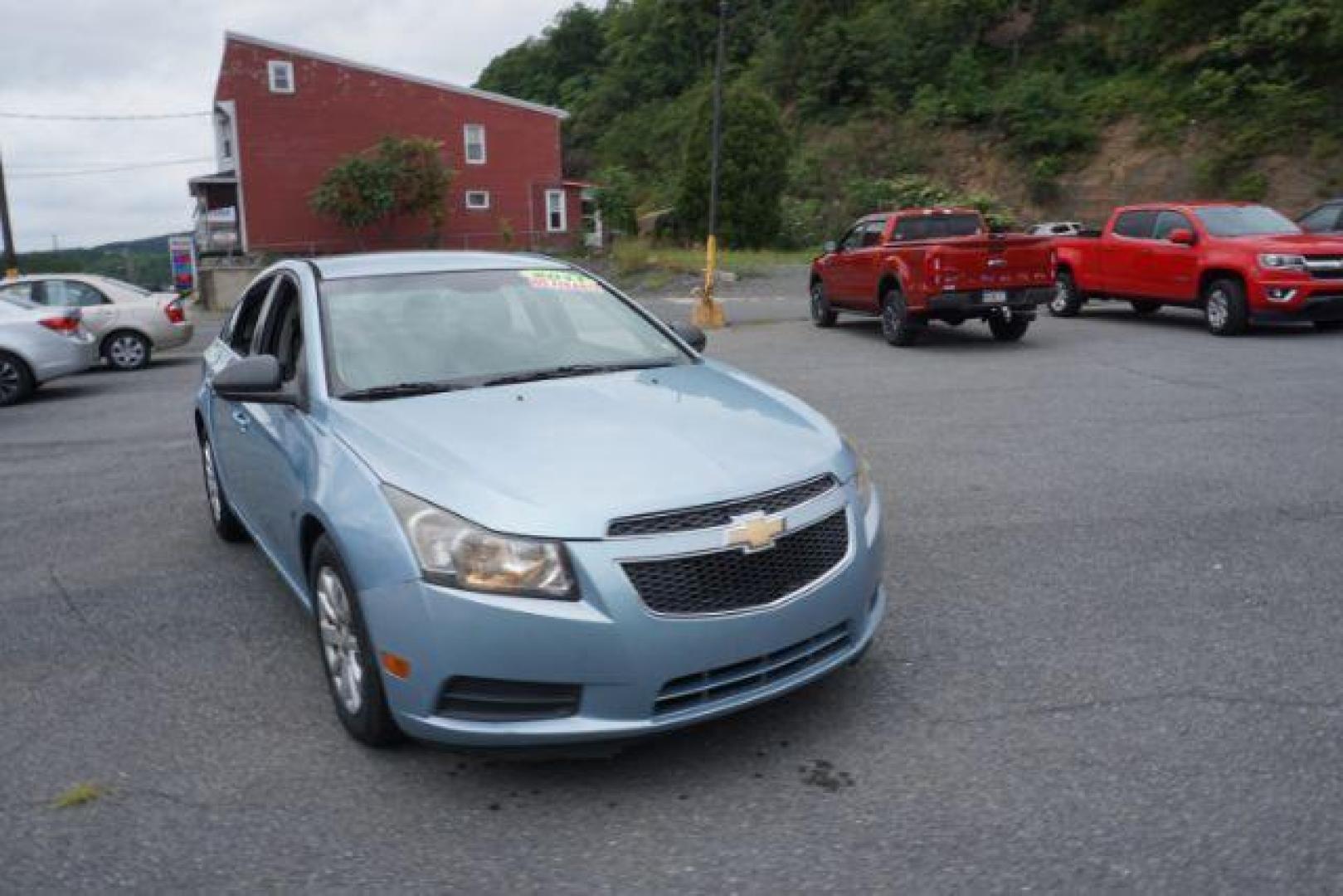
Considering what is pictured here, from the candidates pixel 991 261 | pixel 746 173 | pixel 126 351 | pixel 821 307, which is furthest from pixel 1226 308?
pixel 746 173

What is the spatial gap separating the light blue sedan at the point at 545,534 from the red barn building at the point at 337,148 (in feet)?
130

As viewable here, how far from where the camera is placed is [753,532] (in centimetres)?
328

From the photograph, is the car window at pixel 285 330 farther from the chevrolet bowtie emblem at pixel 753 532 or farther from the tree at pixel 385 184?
the tree at pixel 385 184

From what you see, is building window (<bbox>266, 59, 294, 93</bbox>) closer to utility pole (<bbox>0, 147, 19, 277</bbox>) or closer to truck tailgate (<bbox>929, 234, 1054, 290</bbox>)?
utility pole (<bbox>0, 147, 19, 277</bbox>)

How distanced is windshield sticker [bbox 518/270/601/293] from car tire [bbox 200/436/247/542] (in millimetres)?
2095

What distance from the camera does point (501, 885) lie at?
2.89m

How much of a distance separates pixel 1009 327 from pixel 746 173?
25.0 meters

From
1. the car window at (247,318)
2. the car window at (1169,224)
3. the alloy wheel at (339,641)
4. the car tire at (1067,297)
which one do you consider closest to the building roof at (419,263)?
the car window at (247,318)

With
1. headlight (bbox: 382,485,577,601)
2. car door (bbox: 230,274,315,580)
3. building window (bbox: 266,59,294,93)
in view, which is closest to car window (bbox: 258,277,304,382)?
car door (bbox: 230,274,315,580)

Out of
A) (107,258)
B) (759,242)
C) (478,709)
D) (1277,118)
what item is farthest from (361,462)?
(107,258)

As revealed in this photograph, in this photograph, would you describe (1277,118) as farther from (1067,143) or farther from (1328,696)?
(1328,696)

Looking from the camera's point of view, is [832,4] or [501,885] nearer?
[501,885]

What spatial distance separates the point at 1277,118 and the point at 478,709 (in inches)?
1313

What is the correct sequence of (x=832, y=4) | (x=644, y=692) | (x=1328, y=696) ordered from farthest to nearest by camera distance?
(x=832, y=4) < (x=1328, y=696) < (x=644, y=692)
